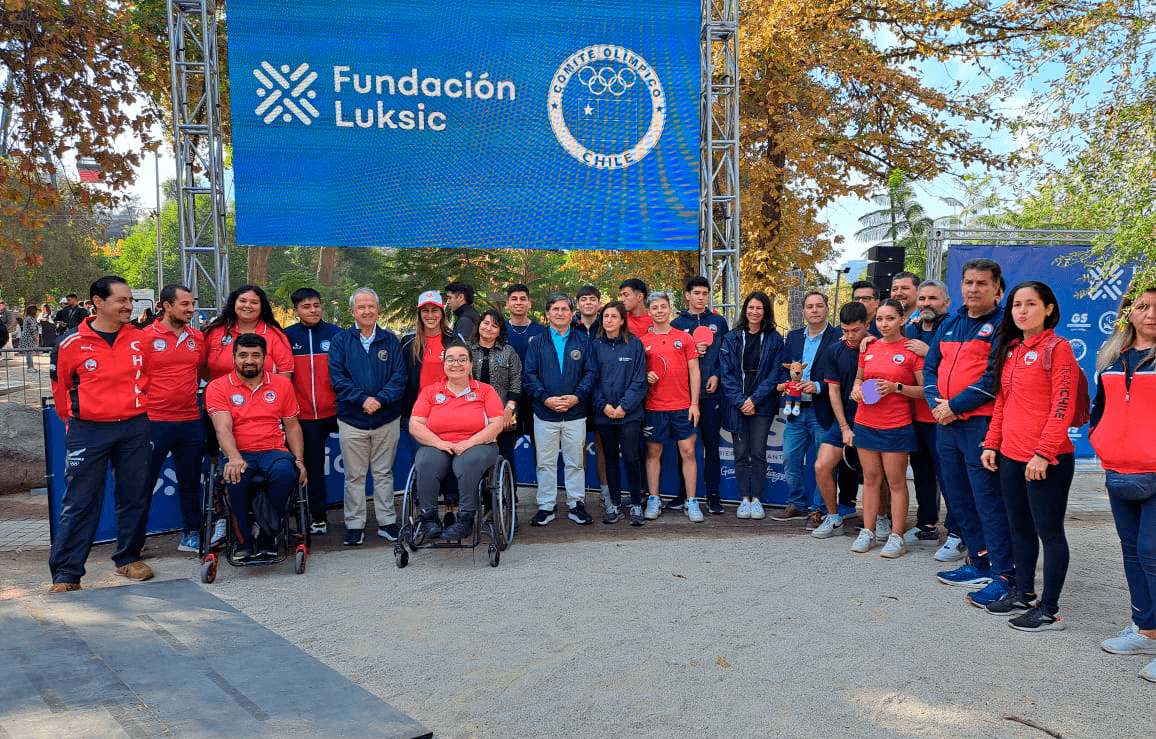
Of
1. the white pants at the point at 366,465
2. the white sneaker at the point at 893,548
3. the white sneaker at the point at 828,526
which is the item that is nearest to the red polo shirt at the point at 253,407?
the white pants at the point at 366,465

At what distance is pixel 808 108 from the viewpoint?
47.9 feet

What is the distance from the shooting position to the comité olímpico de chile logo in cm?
841

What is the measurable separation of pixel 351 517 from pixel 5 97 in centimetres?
812

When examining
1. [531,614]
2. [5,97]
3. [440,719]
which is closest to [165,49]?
[5,97]

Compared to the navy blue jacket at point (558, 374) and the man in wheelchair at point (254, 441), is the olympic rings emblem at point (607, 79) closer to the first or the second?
the navy blue jacket at point (558, 374)

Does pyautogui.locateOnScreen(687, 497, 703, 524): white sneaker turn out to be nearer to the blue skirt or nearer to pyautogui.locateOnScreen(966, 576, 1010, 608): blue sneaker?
the blue skirt

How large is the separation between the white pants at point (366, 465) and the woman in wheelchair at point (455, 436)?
0.51 metres

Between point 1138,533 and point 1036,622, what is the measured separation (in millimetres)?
709

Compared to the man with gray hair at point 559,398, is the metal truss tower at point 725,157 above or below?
above

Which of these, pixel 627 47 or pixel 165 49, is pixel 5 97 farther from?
pixel 627 47

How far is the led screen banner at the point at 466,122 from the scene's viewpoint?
783 cm

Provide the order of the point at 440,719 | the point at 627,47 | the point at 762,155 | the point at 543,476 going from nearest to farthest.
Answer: the point at 440,719 < the point at 543,476 < the point at 627,47 < the point at 762,155

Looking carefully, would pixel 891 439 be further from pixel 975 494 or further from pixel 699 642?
pixel 699 642

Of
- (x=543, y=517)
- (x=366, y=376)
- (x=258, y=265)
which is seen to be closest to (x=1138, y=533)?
(x=543, y=517)
